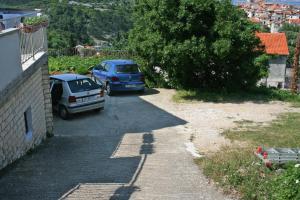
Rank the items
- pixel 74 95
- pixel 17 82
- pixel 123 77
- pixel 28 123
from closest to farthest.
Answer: pixel 17 82 < pixel 28 123 < pixel 74 95 < pixel 123 77

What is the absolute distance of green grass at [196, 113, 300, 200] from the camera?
652 centimetres

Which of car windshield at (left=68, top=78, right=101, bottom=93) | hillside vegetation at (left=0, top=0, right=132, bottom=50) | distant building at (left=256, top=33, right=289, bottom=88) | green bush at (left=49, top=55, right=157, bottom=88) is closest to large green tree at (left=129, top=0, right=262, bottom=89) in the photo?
car windshield at (left=68, top=78, right=101, bottom=93)

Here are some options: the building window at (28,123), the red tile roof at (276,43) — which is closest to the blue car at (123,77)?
the building window at (28,123)

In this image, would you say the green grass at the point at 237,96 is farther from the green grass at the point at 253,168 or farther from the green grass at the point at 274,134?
the green grass at the point at 253,168

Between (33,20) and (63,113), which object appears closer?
(33,20)

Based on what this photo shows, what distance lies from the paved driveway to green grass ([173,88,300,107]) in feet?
9.77

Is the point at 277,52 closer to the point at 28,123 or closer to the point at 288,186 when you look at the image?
the point at 28,123

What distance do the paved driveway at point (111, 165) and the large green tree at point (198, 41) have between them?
2939 mm

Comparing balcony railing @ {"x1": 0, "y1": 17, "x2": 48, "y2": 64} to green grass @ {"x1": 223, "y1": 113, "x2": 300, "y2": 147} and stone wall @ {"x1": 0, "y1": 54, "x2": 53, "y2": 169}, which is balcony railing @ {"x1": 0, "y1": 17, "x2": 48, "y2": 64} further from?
green grass @ {"x1": 223, "y1": 113, "x2": 300, "y2": 147}

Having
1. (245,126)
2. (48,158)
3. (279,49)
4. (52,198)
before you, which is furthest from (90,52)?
(279,49)

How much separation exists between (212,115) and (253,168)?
20.9 feet

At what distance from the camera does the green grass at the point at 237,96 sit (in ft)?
55.9

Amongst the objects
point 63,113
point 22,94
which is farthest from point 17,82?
point 63,113

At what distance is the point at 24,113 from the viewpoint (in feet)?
32.0
